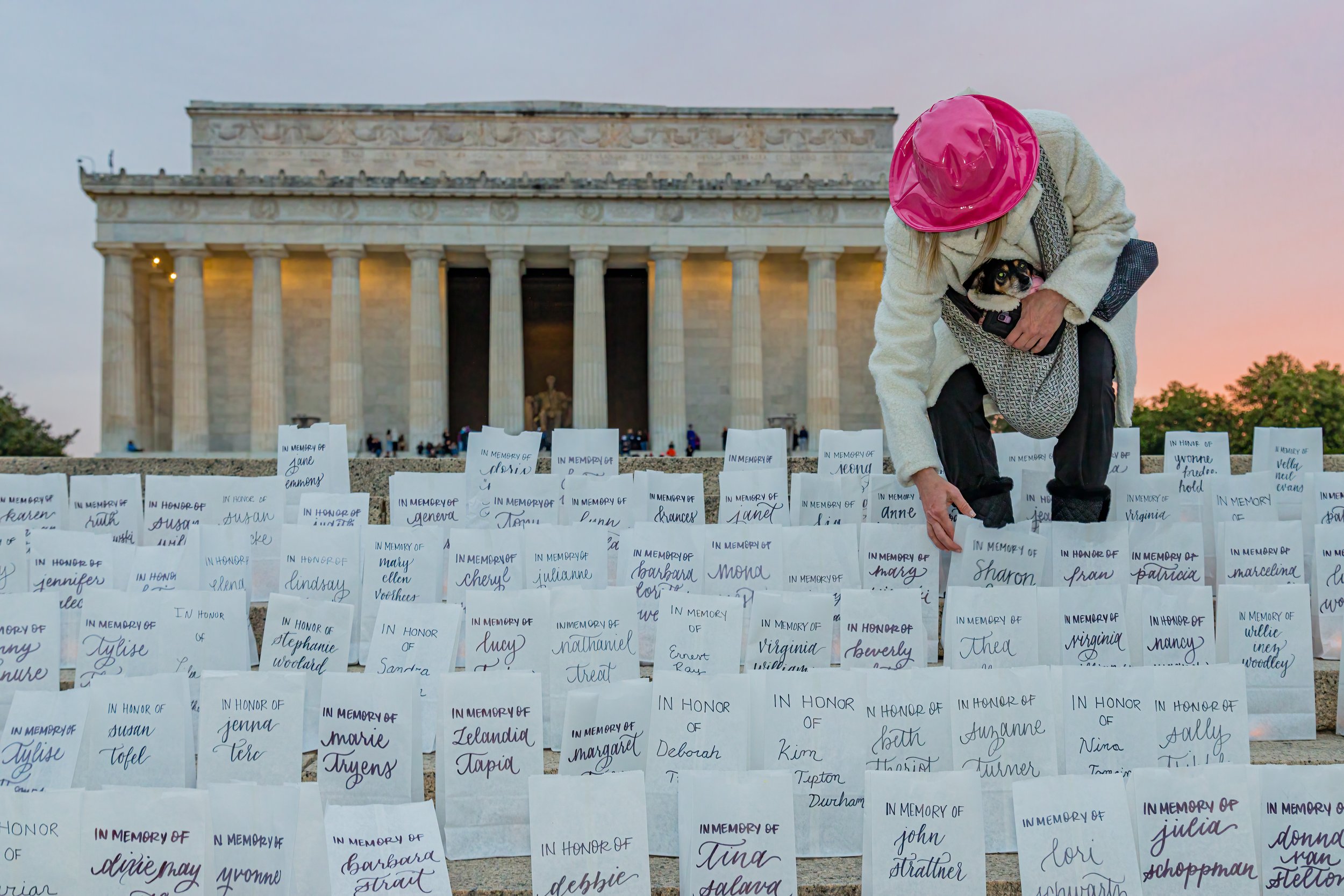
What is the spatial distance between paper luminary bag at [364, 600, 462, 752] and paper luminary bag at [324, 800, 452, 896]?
3.22 ft

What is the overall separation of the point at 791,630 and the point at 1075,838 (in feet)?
4.33

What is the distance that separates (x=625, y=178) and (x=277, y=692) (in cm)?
3693

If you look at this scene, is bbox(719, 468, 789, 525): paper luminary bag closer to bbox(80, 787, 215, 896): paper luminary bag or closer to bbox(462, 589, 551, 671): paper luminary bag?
bbox(462, 589, 551, 671): paper luminary bag

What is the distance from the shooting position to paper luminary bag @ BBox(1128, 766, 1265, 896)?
2779mm

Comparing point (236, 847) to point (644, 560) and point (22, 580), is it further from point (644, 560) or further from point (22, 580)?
point (22, 580)

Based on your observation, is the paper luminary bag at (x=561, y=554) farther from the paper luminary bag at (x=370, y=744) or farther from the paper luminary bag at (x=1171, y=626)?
the paper luminary bag at (x=1171, y=626)

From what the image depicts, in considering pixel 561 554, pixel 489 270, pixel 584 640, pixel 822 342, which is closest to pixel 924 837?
pixel 584 640

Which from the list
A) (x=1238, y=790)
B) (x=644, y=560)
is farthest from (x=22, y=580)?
(x=1238, y=790)

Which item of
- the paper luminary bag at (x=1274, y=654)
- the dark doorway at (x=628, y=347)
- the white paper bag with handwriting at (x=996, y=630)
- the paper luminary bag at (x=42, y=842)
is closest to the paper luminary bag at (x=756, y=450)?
the white paper bag with handwriting at (x=996, y=630)

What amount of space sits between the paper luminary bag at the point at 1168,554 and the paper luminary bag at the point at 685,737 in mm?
2474

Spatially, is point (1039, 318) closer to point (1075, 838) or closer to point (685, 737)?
point (1075, 838)

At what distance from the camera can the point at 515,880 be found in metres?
2.93

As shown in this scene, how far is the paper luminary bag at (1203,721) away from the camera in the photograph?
3.25 m

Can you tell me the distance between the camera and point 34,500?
19.8ft
